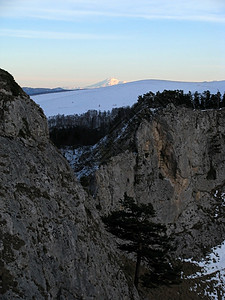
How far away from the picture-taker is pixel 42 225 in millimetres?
13367

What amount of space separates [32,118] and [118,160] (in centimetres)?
2100

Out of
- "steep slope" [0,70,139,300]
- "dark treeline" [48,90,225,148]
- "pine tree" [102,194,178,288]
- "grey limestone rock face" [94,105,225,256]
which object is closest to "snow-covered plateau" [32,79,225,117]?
"dark treeline" [48,90,225,148]

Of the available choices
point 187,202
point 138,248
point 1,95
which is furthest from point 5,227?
point 187,202

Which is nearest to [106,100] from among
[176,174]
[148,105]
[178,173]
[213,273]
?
[148,105]

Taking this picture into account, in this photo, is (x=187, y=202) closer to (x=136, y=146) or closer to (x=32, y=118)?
(x=136, y=146)

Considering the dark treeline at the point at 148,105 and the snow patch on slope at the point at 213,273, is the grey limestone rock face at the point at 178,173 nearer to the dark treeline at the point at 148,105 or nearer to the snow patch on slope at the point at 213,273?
the snow patch on slope at the point at 213,273

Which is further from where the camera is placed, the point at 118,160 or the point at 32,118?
the point at 118,160

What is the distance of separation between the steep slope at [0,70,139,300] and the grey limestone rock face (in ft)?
58.0

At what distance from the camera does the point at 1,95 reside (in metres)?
15.0

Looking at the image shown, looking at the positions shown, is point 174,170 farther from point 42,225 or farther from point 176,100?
point 42,225

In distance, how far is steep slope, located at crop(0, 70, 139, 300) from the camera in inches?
461

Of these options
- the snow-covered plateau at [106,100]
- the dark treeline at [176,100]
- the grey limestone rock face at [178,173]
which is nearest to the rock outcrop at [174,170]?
the grey limestone rock face at [178,173]

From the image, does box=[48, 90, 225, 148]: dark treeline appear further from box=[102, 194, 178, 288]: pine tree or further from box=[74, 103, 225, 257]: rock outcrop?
box=[102, 194, 178, 288]: pine tree

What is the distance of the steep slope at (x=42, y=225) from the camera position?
11719 millimetres
